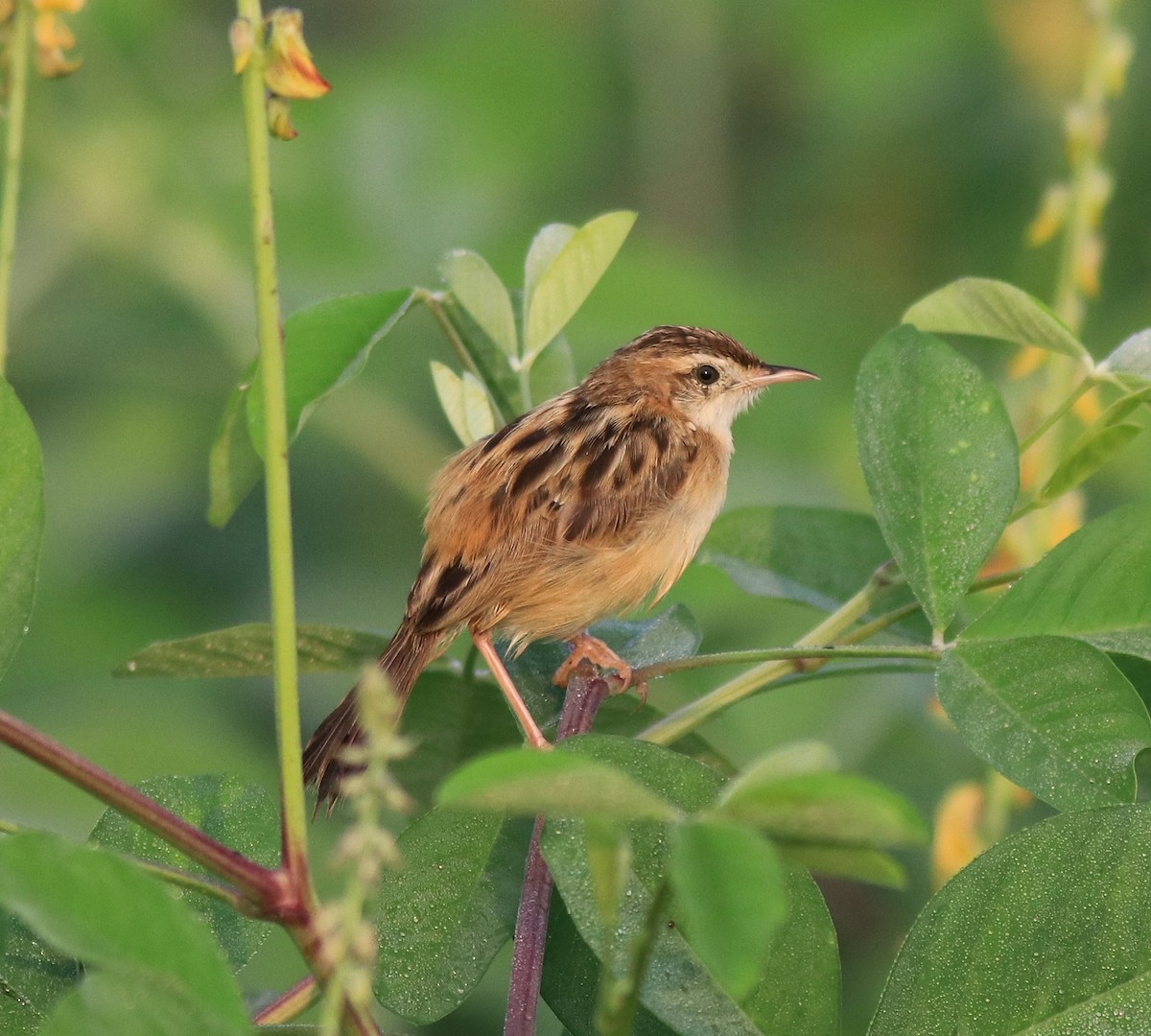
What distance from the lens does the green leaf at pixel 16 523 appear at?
6.17 feet

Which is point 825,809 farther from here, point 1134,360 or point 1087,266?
point 1087,266

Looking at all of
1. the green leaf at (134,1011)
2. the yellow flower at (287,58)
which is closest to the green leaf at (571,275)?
the yellow flower at (287,58)

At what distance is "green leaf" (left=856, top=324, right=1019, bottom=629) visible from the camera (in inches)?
86.4

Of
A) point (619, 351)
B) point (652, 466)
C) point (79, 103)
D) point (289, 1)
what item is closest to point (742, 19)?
point (289, 1)

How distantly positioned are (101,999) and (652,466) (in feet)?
9.03

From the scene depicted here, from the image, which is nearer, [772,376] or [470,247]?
[772,376]

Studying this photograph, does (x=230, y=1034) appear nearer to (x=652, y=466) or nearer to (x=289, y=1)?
(x=652, y=466)

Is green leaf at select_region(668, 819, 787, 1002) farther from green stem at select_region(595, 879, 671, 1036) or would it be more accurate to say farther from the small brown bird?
the small brown bird

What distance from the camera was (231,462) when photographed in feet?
8.30

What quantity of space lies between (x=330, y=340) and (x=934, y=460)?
87cm

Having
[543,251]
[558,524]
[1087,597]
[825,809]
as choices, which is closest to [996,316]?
[1087,597]

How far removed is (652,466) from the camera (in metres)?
3.96

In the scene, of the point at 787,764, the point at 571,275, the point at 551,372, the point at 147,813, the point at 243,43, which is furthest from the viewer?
the point at 551,372

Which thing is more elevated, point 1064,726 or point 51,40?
point 51,40
